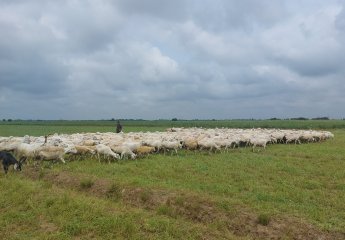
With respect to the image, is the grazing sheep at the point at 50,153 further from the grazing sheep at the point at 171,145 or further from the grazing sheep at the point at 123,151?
the grazing sheep at the point at 171,145

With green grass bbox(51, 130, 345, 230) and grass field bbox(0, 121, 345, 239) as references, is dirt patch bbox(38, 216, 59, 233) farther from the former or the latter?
green grass bbox(51, 130, 345, 230)

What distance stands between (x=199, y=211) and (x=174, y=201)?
3.11 feet

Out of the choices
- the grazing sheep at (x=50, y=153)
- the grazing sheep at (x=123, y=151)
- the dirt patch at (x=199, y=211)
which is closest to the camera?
the dirt patch at (x=199, y=211)

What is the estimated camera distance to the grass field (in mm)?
10461

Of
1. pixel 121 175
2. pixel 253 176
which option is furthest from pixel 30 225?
pixel 253 176

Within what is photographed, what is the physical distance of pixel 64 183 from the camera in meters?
15.3

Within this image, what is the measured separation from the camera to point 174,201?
1227 cm

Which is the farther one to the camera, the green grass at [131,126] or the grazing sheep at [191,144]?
the green grass at [131,126]

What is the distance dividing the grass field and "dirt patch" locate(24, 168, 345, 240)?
0.08 feet

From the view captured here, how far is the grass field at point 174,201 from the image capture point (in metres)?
10.5

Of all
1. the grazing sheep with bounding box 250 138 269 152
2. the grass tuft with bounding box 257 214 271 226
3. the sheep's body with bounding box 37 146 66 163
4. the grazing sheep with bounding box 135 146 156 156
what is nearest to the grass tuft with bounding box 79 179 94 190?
the sheep's body with bounding box 37 146 66 163

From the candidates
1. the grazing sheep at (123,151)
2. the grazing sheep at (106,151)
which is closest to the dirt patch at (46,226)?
the grazing sheep at (106,151)

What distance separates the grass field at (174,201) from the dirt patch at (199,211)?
0.03m

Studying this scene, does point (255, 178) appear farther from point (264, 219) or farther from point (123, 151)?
point (123, 151)
